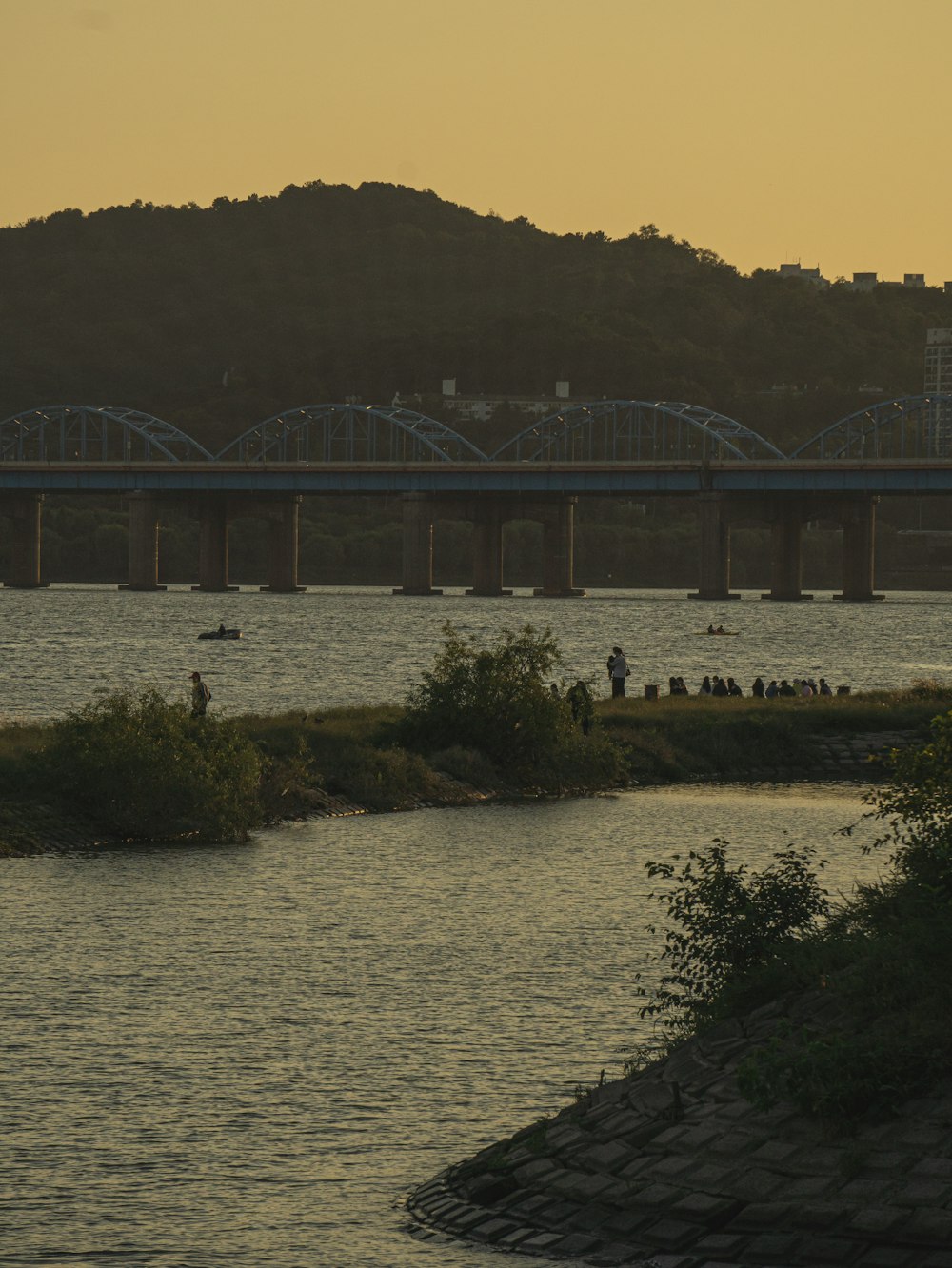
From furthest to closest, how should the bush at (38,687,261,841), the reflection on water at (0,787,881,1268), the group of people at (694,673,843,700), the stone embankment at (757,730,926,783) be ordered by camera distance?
the group of people at (694,673,843,700) → the stone embankment at (757,730,926,783) → the bush at (38,687,261,841) → the reflection on water at (0,787,881,1268)

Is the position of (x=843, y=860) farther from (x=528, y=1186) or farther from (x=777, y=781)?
(x=528, y=1186)

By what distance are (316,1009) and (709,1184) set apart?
28.8 ft

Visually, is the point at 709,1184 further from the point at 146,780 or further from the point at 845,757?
the point at 845,757

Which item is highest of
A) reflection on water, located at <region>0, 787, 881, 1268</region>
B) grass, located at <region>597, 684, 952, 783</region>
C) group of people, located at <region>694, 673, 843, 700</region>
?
group of people, located at <region>694, 673, 843, 700</region>

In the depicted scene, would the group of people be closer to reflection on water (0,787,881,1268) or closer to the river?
the river

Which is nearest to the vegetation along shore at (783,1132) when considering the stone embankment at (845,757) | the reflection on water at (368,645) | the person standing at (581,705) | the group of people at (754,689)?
the person standing at (581,705)

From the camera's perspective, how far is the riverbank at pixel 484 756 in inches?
1485

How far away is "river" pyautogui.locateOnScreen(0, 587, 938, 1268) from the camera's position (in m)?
16.3

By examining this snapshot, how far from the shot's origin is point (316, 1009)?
23016mm

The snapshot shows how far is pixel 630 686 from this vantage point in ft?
288

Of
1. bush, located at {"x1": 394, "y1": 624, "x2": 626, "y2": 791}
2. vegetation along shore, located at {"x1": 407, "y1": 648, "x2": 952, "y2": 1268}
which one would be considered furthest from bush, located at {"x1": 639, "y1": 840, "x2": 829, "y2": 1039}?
bush, located at {"x1": 394, "y1": 624, "x2": 626, "y2": 791}

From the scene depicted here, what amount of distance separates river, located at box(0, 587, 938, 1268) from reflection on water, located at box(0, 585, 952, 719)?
34.3m

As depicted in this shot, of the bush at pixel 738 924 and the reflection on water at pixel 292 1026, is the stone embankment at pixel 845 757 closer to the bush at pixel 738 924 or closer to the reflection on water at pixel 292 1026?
the reflection on water at pixel 292 1026

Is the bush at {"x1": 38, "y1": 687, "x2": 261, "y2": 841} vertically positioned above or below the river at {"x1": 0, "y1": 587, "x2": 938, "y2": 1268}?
above
